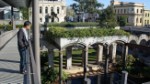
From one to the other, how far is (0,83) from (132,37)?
71.1 feet

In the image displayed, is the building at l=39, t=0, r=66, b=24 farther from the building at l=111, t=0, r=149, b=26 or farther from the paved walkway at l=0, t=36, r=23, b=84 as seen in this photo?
the paved walkway at l=0, t=36, r=23, b=84

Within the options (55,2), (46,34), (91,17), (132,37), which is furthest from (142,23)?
(46,34)

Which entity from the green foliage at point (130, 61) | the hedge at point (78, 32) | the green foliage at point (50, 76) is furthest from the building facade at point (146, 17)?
the green foliage at point (50, 76)

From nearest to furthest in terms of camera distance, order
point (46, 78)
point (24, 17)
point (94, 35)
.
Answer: point (46, 78) < point (94, 35) < point (24, 17)

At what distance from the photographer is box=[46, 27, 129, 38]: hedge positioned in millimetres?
22938

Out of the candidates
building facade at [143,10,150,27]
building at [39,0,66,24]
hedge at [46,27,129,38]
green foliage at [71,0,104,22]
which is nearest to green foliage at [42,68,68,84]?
hedge at [46,27,129,38]

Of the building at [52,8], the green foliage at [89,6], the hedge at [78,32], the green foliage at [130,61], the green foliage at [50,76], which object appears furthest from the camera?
the green foliage at [89,6]

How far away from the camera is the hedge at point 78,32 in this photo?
22938 mm

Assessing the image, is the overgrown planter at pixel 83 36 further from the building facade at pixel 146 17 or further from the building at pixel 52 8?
the building facade at pixel 146 17

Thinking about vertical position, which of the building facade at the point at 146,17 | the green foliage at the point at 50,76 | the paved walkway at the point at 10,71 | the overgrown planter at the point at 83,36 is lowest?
the green foliage at the point at 50,76

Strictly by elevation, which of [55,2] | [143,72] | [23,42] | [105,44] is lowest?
[143,72]

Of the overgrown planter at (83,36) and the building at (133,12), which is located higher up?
the building at (133,12)

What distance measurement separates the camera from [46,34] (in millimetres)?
25266

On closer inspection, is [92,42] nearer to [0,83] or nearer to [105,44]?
[105,44]
